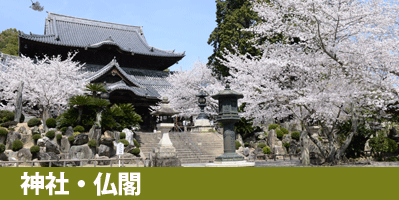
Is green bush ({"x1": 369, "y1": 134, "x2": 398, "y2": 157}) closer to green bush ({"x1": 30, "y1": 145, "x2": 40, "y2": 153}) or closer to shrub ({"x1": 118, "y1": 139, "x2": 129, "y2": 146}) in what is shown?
shrub ({"x1": 118, "y1": 139, "x2": 129, "y2": 146})

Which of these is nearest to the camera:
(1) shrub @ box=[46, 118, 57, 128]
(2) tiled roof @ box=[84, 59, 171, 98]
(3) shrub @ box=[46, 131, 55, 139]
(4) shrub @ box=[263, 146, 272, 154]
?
(3) shrub @ box=[46, 131, 55, 139]

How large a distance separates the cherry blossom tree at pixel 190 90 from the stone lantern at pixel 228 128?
57.8 feet

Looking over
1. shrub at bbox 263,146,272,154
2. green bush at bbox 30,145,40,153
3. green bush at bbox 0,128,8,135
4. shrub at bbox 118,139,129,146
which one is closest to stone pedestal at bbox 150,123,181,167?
shrub at bbox 118,139,129,146

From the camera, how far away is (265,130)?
82.1 feet

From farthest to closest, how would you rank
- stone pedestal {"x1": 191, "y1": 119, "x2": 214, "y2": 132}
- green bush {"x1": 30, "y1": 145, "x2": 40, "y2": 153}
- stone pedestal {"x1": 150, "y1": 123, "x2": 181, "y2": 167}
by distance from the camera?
stone pedestal {"x1": 191, "y1": 119, "x2": 214, "y2": 132}, green bush {"x1": 30, "y1": 145, "x2": 40, "y2": 153}, stone pedestal {"x1": 150, "y1": 123, "x2": 181, "y2": 167}

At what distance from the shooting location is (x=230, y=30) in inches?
1173

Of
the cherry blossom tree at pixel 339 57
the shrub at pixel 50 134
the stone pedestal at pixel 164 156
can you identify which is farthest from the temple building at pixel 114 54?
the cherry blossom tree at pixel 339 57

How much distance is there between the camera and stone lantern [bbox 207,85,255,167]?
31.1ft

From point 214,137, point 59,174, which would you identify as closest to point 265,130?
point 214,137

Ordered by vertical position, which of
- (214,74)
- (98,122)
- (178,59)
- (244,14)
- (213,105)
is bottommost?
(98,122)

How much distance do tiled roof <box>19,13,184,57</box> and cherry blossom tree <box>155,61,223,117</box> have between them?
5742 mm

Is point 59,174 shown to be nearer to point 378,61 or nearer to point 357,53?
point 357,53

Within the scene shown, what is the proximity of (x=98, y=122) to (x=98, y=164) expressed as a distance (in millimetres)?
2647

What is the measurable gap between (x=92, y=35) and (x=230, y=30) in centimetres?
1692
